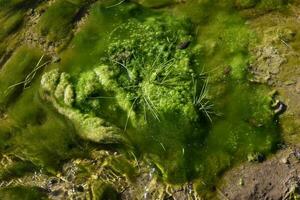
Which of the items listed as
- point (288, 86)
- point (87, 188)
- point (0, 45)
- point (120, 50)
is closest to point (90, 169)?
point (87, 188)

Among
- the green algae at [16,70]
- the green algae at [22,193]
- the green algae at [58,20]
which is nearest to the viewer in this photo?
the green algae at [22,193]

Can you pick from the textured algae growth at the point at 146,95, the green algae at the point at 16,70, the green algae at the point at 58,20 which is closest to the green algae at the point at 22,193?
the textured algae growth at the point at 146,95

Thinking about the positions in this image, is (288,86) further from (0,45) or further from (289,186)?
(0,45)

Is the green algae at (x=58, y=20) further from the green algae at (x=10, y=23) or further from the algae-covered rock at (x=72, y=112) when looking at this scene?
the algae-covered rock at (x=72, y=112)

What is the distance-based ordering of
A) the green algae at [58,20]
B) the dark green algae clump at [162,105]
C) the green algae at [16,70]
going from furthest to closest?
the green algae at [58,20], the green algae at [16,70], the dark green algae clump at [162,105]

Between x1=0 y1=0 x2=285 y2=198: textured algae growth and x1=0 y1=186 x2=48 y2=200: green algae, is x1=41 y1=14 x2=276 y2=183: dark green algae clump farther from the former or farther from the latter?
x1=0 y1=186 x2=48 y2=200: green algae

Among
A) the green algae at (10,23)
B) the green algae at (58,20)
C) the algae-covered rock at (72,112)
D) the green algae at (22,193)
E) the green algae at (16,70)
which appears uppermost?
the green algae at (10,23)
